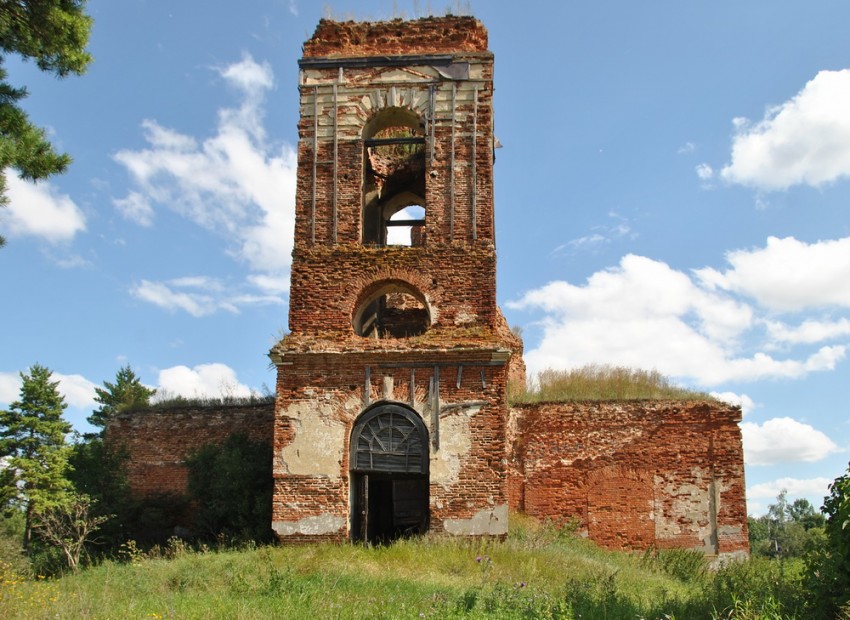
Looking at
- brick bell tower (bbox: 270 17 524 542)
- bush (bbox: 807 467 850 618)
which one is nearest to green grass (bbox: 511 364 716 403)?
brick bell tower (bbox: 270 17 524 542)

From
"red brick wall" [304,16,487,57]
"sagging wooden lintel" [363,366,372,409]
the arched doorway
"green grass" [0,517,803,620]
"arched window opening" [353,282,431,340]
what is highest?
"red brick wall" [304,16,487,57]

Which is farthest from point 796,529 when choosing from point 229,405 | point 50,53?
point 50,53

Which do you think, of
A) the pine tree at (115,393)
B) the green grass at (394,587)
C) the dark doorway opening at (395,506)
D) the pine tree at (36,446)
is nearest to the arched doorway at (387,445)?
the green grass at (394,587)

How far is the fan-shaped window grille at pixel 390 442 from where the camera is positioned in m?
11.8

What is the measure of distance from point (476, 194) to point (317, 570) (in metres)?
6.32

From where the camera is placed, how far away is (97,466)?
1463 centimetres

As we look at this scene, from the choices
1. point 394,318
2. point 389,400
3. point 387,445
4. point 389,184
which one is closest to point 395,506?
point 394,318

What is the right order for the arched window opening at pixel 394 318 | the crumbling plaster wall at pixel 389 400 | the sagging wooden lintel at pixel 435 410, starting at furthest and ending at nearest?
the arched window opening at pixel 394 318 → the sagging wooden lintel at pixel 435 410 → the crumbling plaster wall at pixel 389 400

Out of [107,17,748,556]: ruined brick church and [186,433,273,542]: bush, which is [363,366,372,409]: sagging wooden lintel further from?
[186,433,273,542]: bush

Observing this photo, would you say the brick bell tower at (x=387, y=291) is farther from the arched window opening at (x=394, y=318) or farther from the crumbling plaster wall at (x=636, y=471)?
the crumbling plaster wall at (x=636, y=471)

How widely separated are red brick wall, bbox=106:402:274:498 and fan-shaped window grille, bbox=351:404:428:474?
407 centimetres

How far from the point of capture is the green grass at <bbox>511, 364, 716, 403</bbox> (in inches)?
604

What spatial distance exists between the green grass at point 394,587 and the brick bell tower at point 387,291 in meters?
0.90

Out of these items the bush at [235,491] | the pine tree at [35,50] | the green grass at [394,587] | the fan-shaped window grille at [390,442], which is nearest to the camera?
the green grass at [394,587]
